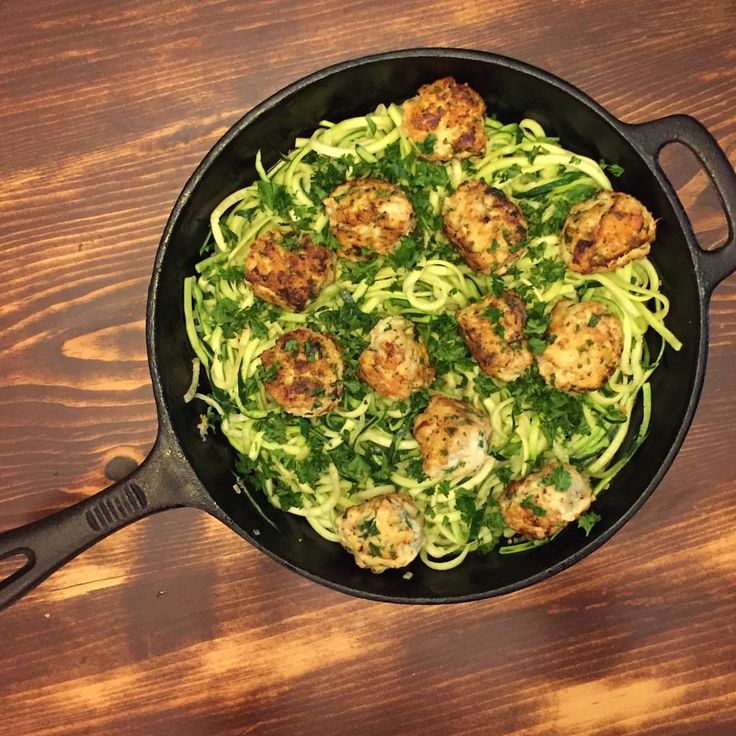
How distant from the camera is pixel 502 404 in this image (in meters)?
3.10

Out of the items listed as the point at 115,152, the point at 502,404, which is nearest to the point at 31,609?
the point at 115,152

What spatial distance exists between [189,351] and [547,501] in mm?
1654

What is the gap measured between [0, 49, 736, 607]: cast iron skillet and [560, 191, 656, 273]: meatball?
12 centimetres

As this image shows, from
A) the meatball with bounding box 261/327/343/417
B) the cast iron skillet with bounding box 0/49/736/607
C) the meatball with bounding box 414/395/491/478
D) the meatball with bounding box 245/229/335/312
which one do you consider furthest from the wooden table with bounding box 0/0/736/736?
the meatball with bounding box 414/395/491/478

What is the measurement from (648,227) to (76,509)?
A: 239 centimetres

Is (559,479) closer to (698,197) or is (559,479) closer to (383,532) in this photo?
(383,532)

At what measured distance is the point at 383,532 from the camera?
114 inches

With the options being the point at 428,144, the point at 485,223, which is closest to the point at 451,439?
the point at 485,223

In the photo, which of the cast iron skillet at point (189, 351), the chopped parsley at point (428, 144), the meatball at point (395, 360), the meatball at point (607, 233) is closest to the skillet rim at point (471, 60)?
the cast iron skillet at point (189, 351)

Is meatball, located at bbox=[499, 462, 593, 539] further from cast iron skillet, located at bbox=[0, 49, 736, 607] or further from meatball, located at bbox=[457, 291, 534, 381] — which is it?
meatball, located at bbox=[457, 291, 534, 381]

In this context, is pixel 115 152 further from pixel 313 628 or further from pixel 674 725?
pixel 674 725

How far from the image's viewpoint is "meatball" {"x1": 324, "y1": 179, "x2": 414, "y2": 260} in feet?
9.16

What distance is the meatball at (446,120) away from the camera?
284 cm

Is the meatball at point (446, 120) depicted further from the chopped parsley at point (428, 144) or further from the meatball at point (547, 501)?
the meatball at point (547, 501)
